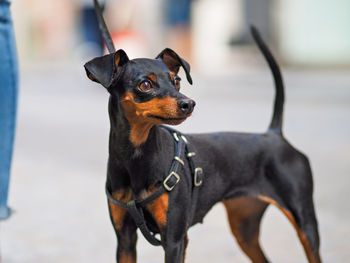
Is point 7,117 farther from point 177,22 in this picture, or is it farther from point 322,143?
point 177,22

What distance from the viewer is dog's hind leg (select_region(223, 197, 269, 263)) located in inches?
135

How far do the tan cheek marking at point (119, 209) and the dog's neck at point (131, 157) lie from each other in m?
0.03

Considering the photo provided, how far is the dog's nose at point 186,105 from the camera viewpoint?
2.33 m

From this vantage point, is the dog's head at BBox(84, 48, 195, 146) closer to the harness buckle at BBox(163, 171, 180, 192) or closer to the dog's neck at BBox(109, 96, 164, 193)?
the dog's neck at BBox(109, 96, 164, 193)

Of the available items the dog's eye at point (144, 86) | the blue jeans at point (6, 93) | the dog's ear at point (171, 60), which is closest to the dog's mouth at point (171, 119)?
the dog's eye at point (144, 86)

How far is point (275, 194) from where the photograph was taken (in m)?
3.07

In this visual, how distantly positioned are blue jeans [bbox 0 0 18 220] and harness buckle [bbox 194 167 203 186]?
1.13 m

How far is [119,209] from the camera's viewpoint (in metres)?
2.63

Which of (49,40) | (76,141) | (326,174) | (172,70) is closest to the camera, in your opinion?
(172,70)

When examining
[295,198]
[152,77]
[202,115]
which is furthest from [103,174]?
[202,115]

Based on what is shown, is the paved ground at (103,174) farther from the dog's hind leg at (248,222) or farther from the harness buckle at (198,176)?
the harness buckle at (198,176)

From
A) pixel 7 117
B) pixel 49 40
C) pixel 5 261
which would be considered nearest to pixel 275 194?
pixel 7 117

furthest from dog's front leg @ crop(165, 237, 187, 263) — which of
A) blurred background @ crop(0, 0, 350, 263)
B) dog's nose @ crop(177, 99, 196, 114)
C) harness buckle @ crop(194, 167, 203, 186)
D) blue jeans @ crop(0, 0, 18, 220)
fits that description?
blurred background @ crop(0, 0, 350, 263)

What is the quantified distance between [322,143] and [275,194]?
4354mm
